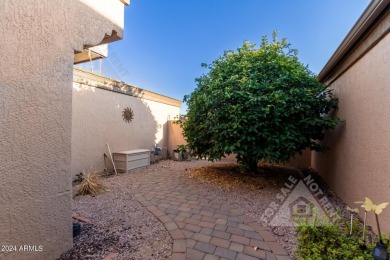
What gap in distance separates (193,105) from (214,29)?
4.56 m

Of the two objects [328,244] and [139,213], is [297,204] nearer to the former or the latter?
[328,244]

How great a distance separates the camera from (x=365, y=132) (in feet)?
10.0

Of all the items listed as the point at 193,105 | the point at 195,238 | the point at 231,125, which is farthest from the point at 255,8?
the point at 195,238

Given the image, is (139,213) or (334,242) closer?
(334,242)

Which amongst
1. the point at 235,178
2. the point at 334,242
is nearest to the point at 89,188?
the point at 235,178

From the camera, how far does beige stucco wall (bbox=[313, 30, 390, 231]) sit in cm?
252

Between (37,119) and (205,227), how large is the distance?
7.62 ft

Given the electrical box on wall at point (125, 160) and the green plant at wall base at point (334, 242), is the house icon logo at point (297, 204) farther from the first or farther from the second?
the electrical box on wall at point (125, 160)

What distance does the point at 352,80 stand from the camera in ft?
12.1

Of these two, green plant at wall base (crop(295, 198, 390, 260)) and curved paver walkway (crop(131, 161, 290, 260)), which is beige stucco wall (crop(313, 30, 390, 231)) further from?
curved paver walkway (crop(131, 161, 290, 260))

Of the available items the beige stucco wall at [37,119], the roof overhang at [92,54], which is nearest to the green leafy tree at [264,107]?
the beige stucco wall at [37,119]

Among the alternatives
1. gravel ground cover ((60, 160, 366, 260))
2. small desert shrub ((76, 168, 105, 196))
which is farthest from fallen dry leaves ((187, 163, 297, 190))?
small desert shrub ((76, 168, 105, 196))

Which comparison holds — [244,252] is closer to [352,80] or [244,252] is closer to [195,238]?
[195,238]

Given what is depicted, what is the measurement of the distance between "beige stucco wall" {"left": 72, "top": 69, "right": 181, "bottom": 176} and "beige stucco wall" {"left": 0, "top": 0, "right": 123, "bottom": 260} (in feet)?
11.6
